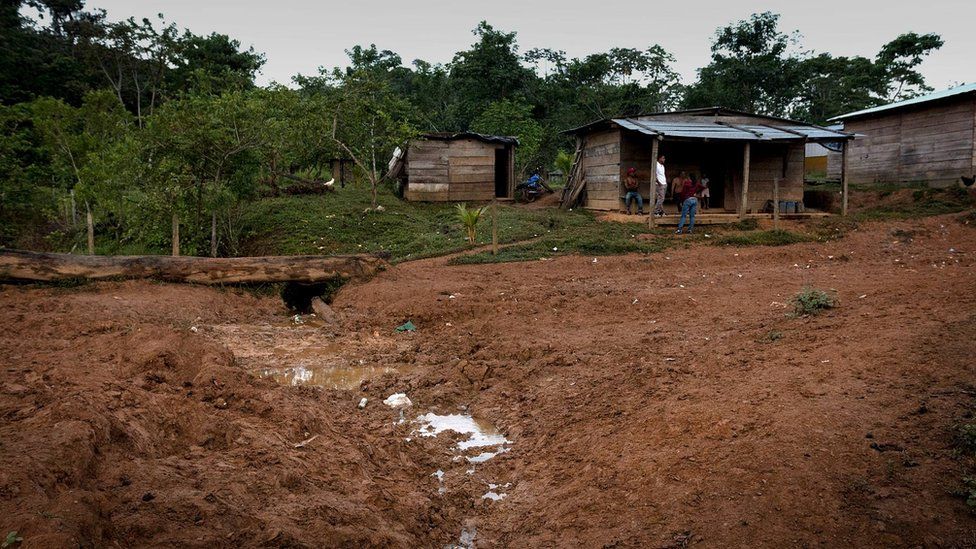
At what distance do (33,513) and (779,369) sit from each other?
184 inches

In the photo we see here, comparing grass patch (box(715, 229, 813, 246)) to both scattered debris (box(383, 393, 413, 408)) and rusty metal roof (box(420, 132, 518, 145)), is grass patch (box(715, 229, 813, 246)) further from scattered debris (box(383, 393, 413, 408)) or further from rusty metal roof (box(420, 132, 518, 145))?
rusty metal roof (box(420, 132, 518, 145))

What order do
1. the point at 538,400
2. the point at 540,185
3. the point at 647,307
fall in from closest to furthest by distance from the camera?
the point at 538,400, the point at 647,307, the point at 540,185

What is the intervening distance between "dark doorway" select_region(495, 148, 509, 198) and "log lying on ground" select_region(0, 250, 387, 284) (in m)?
14.9

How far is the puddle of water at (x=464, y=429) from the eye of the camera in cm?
522

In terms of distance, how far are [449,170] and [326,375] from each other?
16539mm

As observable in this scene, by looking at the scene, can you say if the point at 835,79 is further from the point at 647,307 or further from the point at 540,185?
the point at 647,307

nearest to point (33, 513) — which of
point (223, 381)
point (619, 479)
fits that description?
point (223, 381)

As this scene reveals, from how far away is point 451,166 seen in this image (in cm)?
2275

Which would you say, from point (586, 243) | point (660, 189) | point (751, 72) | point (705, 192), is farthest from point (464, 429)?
point (751, 72)

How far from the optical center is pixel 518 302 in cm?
888

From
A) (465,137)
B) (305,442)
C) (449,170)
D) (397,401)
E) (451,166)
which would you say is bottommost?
(397,401)

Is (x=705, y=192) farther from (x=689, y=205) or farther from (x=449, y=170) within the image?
(x=449, y=170)

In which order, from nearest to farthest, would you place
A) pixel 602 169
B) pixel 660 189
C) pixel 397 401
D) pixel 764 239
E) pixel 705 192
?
pixel 397 401
pixel 764 239
pixel 660 189
pixel 705 192
pixel 602 169

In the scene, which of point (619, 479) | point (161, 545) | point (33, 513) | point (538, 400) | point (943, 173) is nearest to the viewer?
point (33, 513)
